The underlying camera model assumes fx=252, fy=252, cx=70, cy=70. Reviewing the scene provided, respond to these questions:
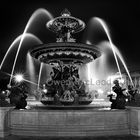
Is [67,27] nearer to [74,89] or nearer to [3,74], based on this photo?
[74,89]

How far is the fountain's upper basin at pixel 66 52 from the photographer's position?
14523 millimetres

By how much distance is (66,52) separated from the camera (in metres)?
15.0

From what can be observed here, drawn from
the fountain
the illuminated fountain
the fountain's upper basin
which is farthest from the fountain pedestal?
the fountain's upper basin

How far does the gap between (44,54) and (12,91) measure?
3882mm

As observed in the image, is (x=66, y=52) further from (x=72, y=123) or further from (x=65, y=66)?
(x=72, y=123)

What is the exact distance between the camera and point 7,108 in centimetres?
1016

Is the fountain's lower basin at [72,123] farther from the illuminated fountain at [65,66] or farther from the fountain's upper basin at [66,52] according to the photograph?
the fountain's upper basin at [66,52]

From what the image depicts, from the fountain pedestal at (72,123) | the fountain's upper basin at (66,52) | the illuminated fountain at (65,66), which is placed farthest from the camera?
the illuminated fountain at (65,66)

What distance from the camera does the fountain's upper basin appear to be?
1452cm

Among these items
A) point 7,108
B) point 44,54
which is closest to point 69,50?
point 44,54

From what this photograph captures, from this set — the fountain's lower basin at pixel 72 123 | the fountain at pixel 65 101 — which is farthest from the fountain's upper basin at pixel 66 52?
the fountain's lower basin at pixel 72 123

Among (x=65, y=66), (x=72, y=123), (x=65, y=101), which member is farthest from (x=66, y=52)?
(x=72, y=123)

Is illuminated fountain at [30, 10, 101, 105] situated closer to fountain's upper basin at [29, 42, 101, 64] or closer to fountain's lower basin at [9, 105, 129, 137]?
fountain's upper basin at [29, 42, 101, 64]

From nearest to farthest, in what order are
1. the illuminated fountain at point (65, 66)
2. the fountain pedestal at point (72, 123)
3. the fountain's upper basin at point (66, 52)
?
1. the fountain pedestal at point (72, 123)
2. the fountain's upper basin at point (66, 52)
3. the illuminated fountain at point (65, 66)
